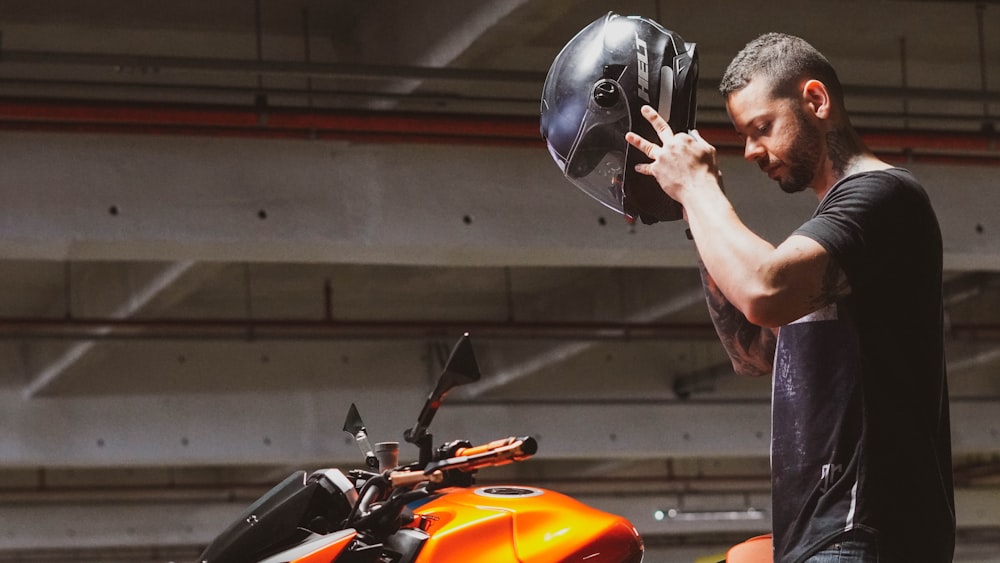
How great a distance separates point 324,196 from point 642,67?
13.5ft

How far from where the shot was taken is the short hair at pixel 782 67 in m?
2.11

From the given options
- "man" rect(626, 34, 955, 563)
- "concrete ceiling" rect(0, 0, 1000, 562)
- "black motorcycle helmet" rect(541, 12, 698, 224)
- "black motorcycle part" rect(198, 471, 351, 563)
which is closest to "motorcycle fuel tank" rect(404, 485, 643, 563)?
"black motorcycle part" rect(198, 471, 351, 563)

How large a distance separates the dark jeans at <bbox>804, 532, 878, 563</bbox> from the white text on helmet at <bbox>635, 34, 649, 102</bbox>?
81 centimetres

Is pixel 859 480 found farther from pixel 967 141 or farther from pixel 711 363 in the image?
pixel 711 363

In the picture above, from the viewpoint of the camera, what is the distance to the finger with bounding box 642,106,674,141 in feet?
7.06

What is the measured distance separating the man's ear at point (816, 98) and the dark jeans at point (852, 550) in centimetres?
63

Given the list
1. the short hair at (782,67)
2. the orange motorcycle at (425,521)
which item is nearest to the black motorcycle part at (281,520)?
the orange motorcycle at (425,521)

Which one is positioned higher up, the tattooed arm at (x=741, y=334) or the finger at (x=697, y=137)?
the finger at (x=697, y=137)

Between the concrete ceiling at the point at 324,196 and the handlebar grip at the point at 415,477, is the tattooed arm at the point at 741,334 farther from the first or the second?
the concrete ceiling at the point at 324,196

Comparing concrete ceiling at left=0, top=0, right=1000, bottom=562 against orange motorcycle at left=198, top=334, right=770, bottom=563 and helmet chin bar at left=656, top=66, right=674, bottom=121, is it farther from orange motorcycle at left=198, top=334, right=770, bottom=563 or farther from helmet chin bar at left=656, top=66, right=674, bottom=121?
orange motorcycle at left=198, top=334, right=770, bottom=563

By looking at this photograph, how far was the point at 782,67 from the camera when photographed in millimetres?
2111

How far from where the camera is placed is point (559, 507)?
230 centimetres

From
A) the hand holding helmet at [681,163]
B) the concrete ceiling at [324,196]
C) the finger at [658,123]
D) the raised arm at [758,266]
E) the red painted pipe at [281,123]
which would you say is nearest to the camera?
the raised arm at [758,266]

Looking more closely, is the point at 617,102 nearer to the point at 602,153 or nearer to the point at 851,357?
the point at 602,153
